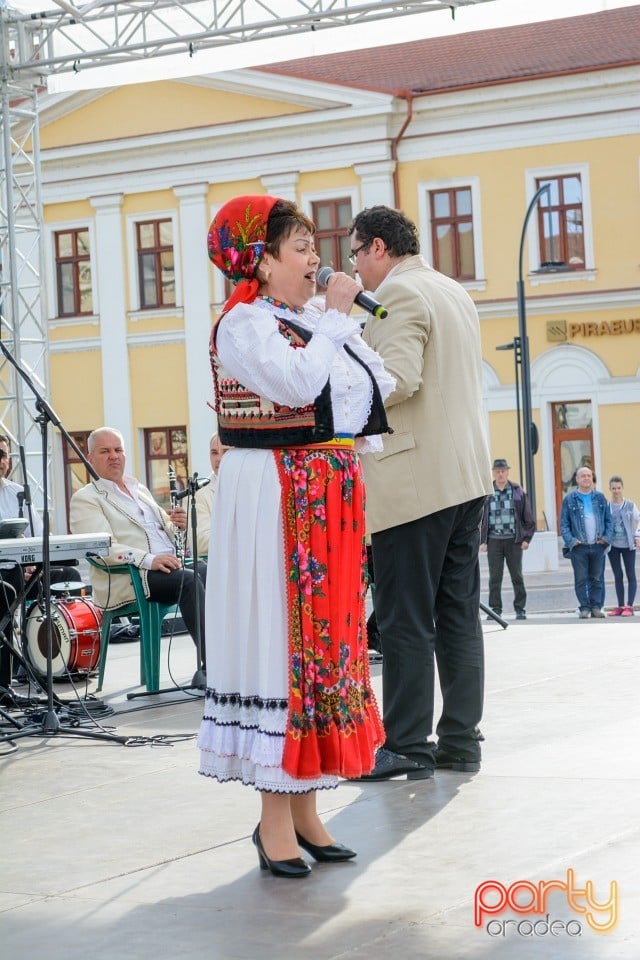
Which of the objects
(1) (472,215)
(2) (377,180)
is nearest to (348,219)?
(2) (377,180)

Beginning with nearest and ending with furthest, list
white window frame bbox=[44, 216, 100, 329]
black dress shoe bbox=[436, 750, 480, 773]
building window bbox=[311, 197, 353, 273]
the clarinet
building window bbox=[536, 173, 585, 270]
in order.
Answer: black dress shoe bbox=[436, 750, 480, 773]
the clarinet
building window bbox=[536, 173, 585, 270]
building window bbox=[311, 197, 353, 273]
white window frame bbox=[44, 216, 100, 329]

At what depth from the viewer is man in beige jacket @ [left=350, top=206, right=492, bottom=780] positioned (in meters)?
5.43

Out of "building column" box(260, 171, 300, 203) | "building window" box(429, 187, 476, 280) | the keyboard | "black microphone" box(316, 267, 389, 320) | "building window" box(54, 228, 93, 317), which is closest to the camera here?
"black microphone" box(316, 267, 389, 320)

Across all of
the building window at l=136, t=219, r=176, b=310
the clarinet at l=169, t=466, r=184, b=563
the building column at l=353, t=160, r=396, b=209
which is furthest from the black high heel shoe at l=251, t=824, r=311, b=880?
the building window at l=136, t=219, r=176, b=310

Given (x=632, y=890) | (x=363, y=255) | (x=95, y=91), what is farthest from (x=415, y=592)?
(x=95, y=91)

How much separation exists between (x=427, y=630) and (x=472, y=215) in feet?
84.6

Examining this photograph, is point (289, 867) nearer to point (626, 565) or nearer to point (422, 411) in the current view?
point (422, 411)

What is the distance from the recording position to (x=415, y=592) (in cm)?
546

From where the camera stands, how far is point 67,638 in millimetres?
8711

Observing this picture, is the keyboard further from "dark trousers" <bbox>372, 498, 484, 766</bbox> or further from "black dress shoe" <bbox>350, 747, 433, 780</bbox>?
"black dress shoe" <bbox>350, 747, 433, 780</bbox>

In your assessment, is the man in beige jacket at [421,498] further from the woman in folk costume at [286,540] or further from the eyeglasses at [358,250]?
the woman in folk costume at [286,540]

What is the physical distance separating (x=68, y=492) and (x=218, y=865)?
29.7 metres

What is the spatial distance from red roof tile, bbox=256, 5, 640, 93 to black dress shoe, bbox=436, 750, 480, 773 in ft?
83.9

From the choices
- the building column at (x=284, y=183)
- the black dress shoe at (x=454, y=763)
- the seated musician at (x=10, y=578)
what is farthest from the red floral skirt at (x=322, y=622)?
the building column at (x=284, y=183)
